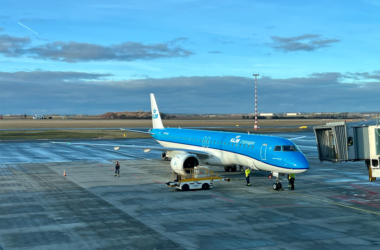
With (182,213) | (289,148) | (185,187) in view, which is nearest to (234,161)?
(289,148)

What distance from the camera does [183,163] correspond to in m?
34.3

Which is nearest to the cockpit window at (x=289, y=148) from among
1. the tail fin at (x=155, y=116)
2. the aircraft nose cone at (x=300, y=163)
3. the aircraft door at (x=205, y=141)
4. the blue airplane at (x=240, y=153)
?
the blue airplane at (x=240, y=153)

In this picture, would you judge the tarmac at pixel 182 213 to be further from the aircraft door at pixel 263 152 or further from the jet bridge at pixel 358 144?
the jet bridge at pixel 358 144

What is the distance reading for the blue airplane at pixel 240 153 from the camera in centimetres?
3036

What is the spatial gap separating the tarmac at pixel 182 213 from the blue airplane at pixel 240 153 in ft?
6.23

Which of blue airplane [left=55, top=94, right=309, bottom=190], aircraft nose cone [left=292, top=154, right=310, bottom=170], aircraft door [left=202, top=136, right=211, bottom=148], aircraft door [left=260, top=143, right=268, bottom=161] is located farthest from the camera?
aircraft door [left=202, top=136, right=211, bottom=148]

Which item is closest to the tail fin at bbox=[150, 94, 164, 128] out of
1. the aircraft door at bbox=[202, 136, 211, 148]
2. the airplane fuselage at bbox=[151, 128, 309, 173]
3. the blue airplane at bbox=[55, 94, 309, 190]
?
the airplane fuselage at bbox=[151, 128, 309, 173]

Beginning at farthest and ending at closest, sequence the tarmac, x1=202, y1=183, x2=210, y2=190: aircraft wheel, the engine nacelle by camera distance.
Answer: the engine nacelle → x1=202, y1=183, x2=210, y2=190: aircraft wheel → the tarmac

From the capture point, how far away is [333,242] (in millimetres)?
17875

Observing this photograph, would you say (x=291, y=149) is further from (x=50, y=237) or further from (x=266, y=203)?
(x=50, y=237)

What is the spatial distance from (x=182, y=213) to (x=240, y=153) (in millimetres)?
12987

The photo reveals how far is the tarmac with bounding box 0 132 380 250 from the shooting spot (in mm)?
18078

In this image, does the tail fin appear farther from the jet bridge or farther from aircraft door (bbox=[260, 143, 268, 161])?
the jet bridge

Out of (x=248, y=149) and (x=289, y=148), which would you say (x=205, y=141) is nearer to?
(x=248, y=149)
